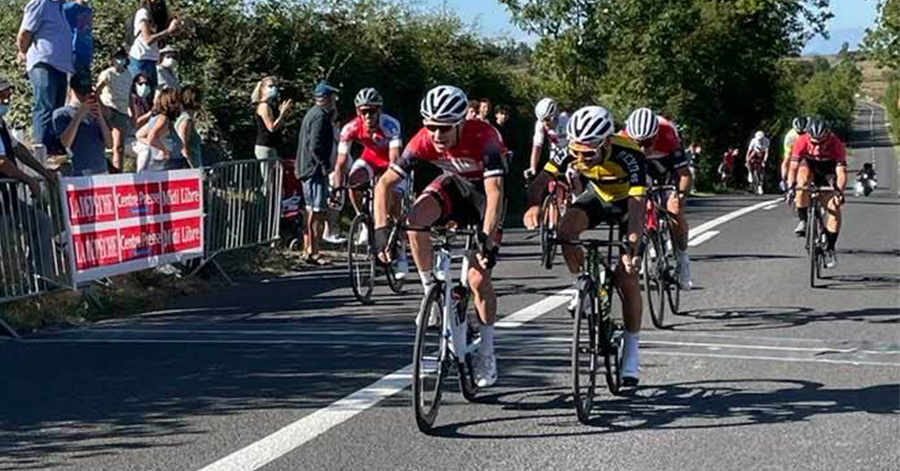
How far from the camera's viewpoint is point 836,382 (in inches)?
374

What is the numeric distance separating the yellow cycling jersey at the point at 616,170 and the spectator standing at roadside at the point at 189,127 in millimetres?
6057

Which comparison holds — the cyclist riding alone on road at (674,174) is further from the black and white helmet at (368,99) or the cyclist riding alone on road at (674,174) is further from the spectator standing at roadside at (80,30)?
the spectator standing at roadside at (80,30)

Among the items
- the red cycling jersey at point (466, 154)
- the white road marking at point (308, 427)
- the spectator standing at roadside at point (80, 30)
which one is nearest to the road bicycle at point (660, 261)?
the white road marking at point (308, 427)

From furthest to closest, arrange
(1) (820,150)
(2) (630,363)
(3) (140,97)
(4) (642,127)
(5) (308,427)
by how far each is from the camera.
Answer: (3) (140,97) < (1) (820,150) < (4) (642,127) < (2) (630,363) < (5) (308,427)

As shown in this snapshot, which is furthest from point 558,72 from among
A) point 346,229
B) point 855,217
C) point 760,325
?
point 760,325

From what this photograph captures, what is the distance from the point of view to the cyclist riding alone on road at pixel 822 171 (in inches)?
607

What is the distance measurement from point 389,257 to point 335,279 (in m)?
6.97

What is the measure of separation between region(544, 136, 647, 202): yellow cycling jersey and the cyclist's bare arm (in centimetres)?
116

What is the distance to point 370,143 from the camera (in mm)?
13586

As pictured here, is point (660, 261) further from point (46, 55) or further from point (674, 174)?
point (46, 55)

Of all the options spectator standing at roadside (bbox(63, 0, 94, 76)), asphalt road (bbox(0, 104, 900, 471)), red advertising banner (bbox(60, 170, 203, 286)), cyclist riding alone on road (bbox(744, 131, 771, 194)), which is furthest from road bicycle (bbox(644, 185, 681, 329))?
cyclist riding alone on road (bbox(744, 131, 771, 194))

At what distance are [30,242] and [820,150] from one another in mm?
8256

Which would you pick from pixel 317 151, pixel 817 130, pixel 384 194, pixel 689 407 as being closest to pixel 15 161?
pixel 317 151

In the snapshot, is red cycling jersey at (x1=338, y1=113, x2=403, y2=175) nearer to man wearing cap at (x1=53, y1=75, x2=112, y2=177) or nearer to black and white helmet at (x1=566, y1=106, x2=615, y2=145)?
man wearing cap at (x1=53, y1=75, x2=112, y2=177)
